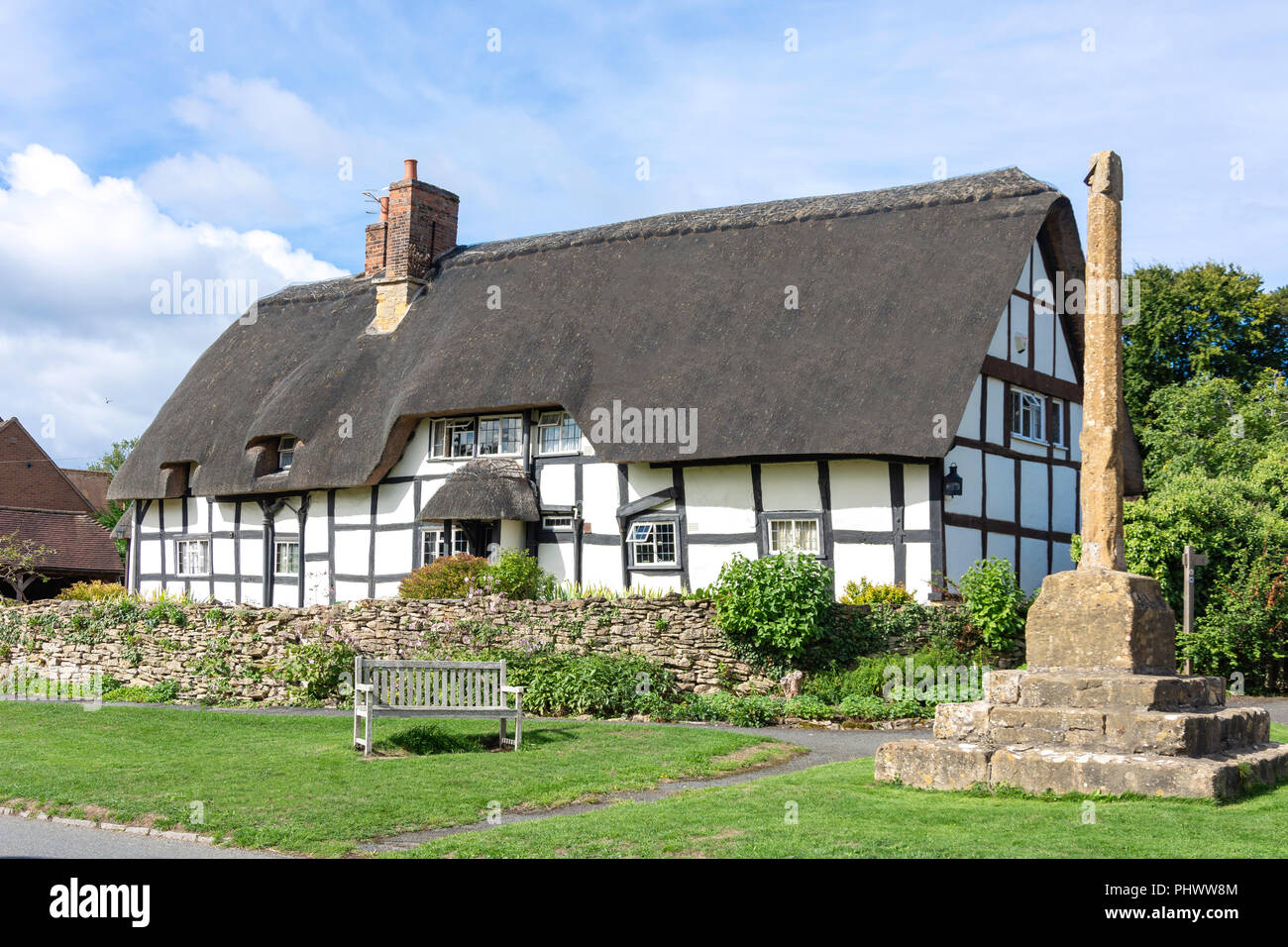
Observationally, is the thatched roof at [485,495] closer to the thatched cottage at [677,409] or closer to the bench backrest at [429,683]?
the thatched cottage at [677,409]

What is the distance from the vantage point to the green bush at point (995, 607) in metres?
15.7

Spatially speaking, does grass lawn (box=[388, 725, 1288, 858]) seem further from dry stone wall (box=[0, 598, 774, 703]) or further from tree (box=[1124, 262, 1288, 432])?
tree (box=[1124, 262, 1288, 432])

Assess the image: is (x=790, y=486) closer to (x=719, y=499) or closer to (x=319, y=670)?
(x=719, y=499)

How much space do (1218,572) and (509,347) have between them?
12.6m

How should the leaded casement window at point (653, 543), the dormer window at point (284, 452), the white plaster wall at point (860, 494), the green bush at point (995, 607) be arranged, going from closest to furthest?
the green bush at point (995, 607) < the white plaster wall at point (860, 494) < the leaded casement window at point (653, 543) < the dormer window at point (284, 452)

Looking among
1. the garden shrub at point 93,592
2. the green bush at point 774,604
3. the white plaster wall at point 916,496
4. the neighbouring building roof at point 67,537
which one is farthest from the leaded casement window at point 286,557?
the neighbouring building roof at point 67,537

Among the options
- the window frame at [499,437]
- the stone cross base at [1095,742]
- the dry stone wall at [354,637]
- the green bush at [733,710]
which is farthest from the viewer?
A: the window frame at [499,437]

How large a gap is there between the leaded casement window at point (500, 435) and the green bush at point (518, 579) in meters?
2.80

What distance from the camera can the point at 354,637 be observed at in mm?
17219

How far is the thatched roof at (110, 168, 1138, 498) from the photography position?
18312 mm

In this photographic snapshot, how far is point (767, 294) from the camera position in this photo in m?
20.8

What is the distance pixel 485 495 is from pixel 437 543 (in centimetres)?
215

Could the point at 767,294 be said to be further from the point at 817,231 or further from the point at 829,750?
the point at 829,750
